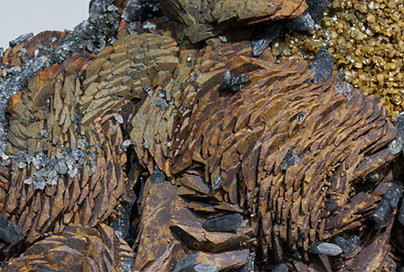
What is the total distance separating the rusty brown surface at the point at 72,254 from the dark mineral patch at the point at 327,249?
0.74m

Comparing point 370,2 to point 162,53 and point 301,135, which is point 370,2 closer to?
point 301,135

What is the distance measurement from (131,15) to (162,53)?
29 cm

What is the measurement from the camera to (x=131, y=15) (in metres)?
2.86

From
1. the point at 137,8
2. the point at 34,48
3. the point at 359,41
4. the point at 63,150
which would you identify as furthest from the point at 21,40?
the point at 359,41

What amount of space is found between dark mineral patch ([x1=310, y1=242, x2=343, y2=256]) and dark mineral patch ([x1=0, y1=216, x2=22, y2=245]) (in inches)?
47.6

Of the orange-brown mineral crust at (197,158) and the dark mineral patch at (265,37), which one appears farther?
the dark mineral patch at (265,37)

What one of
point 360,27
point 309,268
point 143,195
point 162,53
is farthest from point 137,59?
point 309,268

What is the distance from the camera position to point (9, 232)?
2.53 meters

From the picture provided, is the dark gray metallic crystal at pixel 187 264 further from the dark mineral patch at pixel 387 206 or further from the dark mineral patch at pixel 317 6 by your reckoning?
the dark mineral patch at pixel 317 6

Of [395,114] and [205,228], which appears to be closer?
[205,228]

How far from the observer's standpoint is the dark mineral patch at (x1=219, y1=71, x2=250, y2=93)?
251 cm

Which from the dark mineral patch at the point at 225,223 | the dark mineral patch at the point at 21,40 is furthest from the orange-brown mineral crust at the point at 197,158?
the dark mineral patch at the point at 21,40

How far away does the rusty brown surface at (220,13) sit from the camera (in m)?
2.54

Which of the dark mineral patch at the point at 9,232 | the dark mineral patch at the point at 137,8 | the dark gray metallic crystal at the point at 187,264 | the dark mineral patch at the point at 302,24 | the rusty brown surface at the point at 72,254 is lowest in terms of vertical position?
the dark gray metallic crystal at the point at 187,264
